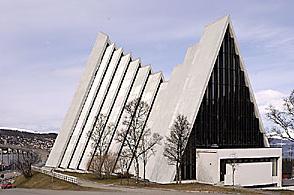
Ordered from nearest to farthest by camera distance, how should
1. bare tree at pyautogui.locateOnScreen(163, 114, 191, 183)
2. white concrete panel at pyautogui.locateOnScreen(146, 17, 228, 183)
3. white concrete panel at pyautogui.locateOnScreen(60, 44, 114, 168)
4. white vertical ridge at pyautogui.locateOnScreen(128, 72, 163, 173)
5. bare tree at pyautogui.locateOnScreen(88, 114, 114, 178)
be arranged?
1. bare tree at pyautogui.locateOnScreen(163, 114, 191, 183)
2. white concrete panel at pyautogui.locateOnScreen(146, 17, 228, 183)
3. bare tree at pyautogui.locateOnScreen(88, 114, 114, 178)
4. white vertical ridge at pyautogui.locateOnScreen(128, 72, 163, 173)
5. white concrete panel at pyautogui.locateOnScreen(60, 44, 114, 168)

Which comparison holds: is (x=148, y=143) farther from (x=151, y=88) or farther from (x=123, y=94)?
(x=123, y=94)

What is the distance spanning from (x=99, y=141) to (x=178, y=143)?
2147 centimetres

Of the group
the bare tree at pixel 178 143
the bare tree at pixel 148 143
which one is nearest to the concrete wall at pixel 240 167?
the bare tree at pixel 178 143

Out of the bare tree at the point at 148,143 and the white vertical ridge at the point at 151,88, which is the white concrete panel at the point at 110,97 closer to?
the white vertical ridge at the point at 151,88

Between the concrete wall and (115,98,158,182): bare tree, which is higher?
(115,98,158,182): bare tree

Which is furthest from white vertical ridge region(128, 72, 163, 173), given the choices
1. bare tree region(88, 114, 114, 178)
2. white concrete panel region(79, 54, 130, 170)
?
white concrete panel region(79, 54, 130, 170)

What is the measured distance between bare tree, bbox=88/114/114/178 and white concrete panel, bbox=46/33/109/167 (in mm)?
9362

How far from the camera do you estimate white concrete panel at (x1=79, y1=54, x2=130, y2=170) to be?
71656 mm

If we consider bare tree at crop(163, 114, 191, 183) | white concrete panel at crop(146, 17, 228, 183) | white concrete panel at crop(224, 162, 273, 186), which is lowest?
white concrete panel at crop(224, 162, 273, 186)

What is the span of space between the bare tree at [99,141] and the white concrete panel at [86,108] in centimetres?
541

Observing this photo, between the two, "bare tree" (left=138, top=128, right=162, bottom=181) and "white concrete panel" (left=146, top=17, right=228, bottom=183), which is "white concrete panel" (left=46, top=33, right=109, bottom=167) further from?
"white concrete panel" (left=146, top=17, right=228, bottom=183)

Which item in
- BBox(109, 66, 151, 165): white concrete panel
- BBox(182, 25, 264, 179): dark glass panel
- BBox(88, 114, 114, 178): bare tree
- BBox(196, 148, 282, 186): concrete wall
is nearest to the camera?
BBox(196, 148, 282, 186): concrete wall

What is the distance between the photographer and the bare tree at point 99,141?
59731 mm

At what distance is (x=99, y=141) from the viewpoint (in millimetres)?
65812
